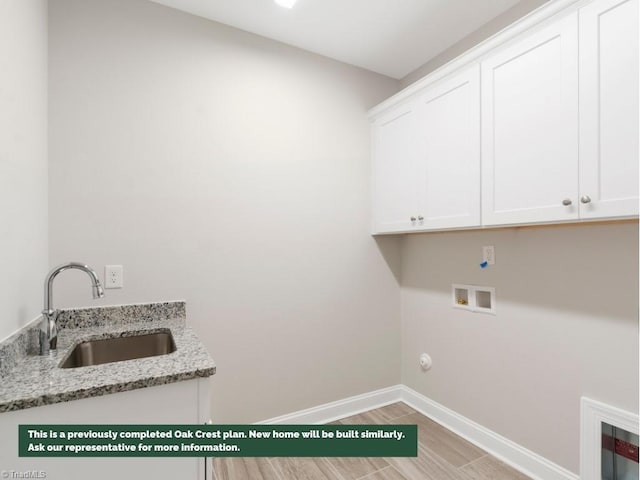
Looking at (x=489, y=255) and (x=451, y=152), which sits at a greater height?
(x=451, y=152)

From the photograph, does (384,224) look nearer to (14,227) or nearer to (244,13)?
(244,13)

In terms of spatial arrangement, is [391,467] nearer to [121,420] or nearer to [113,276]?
[121,420]

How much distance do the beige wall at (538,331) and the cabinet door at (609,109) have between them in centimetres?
32

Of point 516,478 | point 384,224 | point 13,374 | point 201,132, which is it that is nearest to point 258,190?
point 201,132

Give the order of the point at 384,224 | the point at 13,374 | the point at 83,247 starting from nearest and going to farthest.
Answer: the point at 13,374, the point at 83,247, the point at 384,224

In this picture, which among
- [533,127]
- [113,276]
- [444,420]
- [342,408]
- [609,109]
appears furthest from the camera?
[342,408]

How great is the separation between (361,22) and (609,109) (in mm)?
1358

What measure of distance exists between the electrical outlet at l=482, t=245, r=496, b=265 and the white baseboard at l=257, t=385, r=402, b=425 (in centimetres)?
123

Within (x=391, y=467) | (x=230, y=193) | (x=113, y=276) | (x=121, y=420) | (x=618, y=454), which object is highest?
(x=230, y=193)

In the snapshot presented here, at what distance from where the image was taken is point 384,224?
2316 mm

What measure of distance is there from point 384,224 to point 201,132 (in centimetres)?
130

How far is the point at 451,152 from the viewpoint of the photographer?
1833 mm

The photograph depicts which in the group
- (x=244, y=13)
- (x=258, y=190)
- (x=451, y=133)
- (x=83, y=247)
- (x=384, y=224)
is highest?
(x=244, y=13)

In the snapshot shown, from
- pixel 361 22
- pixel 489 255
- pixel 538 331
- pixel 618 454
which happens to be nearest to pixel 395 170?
pixel 489 255
